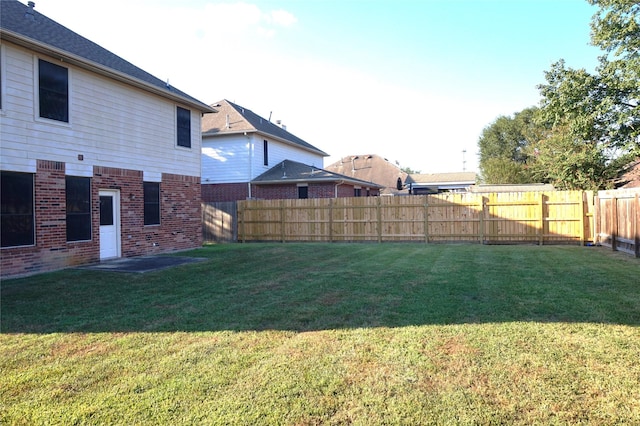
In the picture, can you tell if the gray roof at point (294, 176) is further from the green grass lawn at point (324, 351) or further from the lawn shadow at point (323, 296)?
the green grass lawn at point (324, 351)

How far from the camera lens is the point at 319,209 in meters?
17.4

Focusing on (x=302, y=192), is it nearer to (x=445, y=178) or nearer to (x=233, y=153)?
(x=233, y=153)

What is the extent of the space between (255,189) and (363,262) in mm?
12922

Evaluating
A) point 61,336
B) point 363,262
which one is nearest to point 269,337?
point 61,336

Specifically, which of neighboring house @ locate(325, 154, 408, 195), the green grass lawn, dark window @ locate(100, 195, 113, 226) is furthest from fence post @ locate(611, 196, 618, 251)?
neighboring house @ locate(325, 154, 408, 195)

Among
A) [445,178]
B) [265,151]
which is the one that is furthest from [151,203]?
[445,178]

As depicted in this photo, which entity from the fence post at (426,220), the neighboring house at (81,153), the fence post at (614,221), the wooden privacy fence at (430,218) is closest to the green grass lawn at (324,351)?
the neighboring house at (81,153)

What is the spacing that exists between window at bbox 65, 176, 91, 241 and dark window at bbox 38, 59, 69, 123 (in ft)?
4.94

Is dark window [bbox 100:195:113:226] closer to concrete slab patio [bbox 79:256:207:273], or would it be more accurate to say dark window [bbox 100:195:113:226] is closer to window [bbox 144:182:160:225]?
concrete slab patio [bbox 79:256:207:273]

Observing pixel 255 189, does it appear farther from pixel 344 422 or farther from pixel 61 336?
pixel 344 422

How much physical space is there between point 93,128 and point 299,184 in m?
12.3

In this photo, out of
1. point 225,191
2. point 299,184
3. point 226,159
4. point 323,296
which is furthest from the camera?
point 225,191

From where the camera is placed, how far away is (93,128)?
10.7 m

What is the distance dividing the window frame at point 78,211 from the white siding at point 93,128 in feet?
0.98
